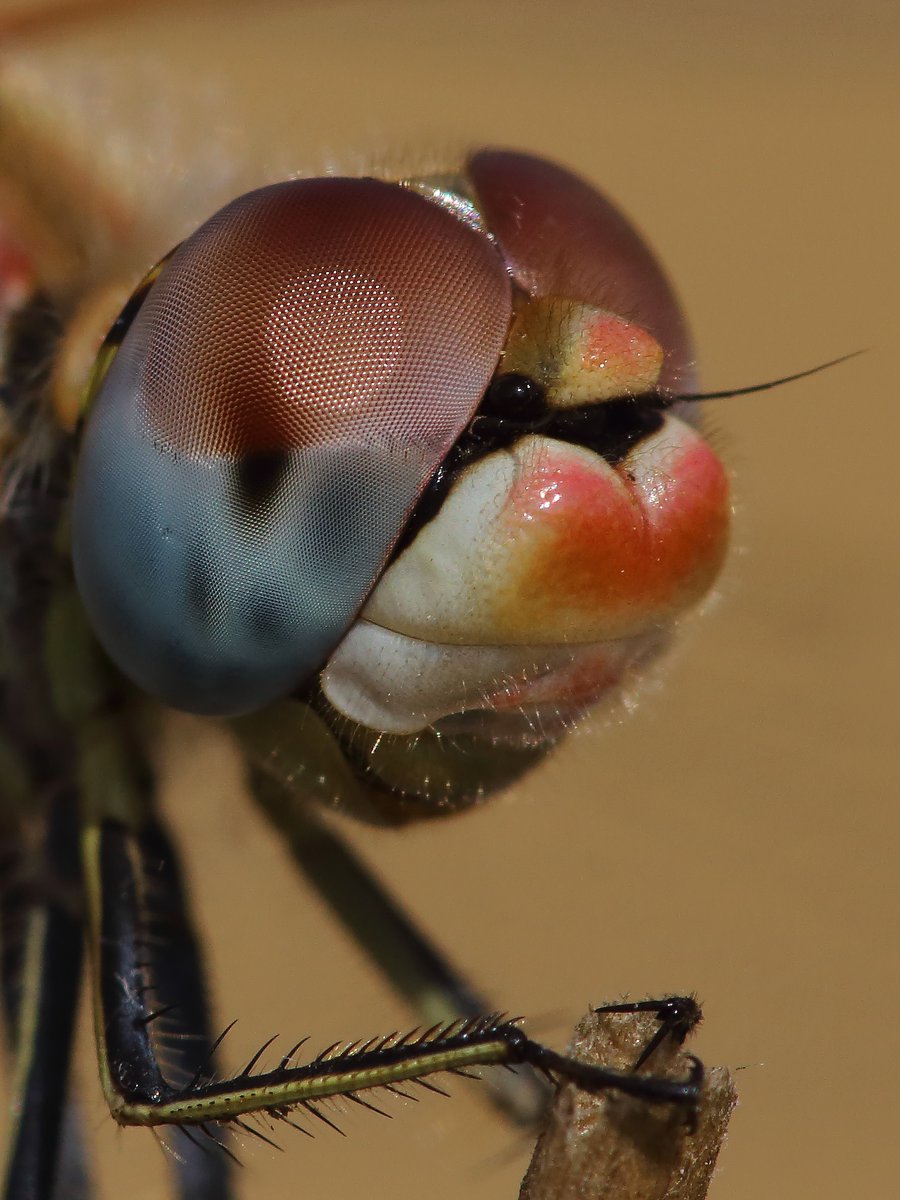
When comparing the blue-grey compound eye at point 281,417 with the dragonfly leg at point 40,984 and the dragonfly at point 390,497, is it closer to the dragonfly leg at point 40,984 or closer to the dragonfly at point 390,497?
the dragonfly at point 390,497

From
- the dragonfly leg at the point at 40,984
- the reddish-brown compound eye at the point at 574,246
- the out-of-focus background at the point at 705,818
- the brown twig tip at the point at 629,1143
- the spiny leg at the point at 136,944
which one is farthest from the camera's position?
the out-of-focus background at the point at 705,818

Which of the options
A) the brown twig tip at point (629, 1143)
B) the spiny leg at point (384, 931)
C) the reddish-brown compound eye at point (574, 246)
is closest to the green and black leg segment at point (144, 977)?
the spiny leg at point (384, 931)

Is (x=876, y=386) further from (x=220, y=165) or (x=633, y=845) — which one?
(x=220, y=165)

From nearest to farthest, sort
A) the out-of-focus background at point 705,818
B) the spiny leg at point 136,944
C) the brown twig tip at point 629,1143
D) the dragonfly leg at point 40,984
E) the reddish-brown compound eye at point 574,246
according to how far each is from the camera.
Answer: the brown twig tip at point 629,1143
the reddish-brown compound eye at point 574,246
the spiny leg at point 136,944
the dragonfly leg at point 40,984
the out-of-focus background at point 705,818

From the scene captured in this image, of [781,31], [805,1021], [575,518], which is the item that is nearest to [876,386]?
[781,31]

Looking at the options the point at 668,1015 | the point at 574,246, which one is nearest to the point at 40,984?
the point at 668,1015

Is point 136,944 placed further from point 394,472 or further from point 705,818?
point 705,818

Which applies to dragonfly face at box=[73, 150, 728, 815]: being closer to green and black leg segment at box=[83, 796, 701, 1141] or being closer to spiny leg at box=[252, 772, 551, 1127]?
green and black leg segment at box=[83, 796, 701, 1141]
